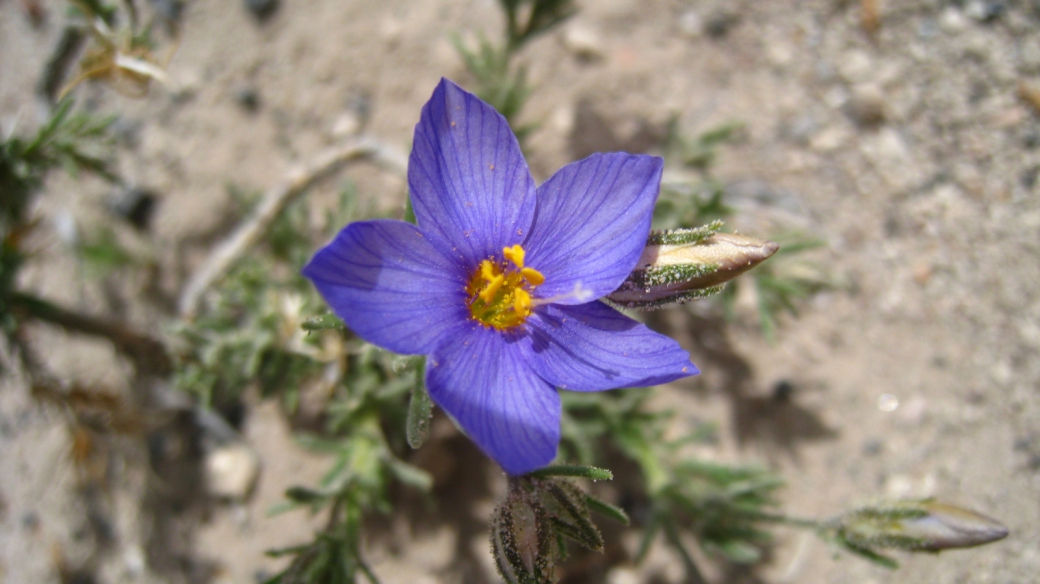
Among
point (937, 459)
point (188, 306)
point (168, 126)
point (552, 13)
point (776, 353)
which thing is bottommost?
point (937, 459)

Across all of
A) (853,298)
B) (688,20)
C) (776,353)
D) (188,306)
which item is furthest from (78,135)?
(853,298)

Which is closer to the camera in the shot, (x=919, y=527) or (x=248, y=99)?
(x=919, y=527)

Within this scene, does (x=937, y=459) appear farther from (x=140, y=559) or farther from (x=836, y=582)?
(x=140, y=559)

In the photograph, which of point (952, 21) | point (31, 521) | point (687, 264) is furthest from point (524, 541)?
point (952, 21)

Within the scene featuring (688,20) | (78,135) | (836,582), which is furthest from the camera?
(688,20)

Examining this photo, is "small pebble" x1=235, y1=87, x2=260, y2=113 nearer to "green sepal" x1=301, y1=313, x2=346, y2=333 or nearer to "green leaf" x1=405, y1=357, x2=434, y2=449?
"green sepal" x1=301, y1=313, x2=346, y2=333

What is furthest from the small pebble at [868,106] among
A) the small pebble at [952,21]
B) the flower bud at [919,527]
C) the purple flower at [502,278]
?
the purple flower at [502,278]

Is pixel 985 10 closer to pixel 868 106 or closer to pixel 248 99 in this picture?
pixel 868 106
